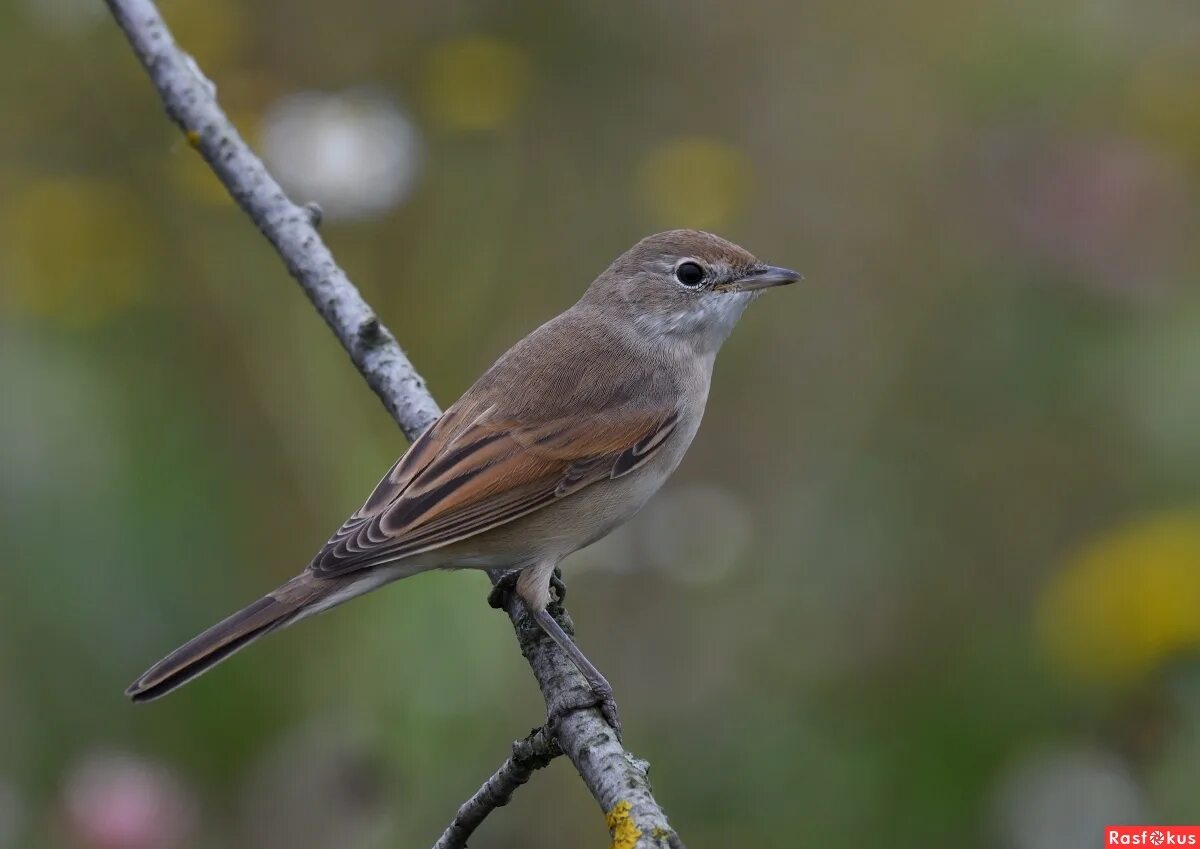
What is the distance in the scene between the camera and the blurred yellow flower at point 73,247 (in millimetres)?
5992

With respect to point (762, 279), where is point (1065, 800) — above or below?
below

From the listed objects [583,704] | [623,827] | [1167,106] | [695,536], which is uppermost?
[1167,106]

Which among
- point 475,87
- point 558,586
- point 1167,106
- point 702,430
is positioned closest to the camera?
point 558,586

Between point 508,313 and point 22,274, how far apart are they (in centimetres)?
227

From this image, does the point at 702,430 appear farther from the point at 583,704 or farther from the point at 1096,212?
the point at 583,704

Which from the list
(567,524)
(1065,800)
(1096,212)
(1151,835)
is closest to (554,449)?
(567,524)

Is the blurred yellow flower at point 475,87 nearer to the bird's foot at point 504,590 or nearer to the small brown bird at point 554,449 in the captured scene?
the small brown bird at point 554,449

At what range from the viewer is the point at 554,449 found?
4.49m

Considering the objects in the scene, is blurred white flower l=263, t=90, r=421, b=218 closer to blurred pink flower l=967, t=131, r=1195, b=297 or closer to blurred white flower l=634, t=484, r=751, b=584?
blurred white flower l=634, t=484, r=751, b=584

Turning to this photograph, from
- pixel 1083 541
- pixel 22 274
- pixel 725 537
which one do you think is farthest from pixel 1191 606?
pixel 22 274

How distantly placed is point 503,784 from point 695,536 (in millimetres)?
2587

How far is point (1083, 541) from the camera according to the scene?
5887 mm

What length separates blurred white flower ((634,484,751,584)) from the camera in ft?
17.9

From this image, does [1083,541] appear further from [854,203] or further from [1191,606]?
[854,203]
